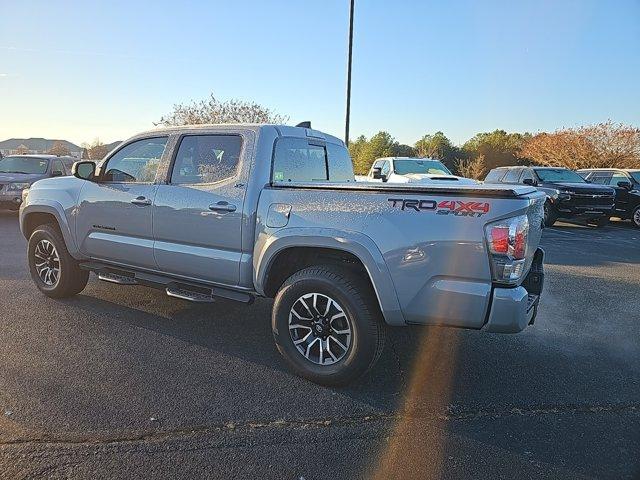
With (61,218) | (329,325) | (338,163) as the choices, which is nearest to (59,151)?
(61,218)

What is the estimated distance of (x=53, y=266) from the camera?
5426mm

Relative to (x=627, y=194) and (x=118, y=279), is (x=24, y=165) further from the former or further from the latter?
(x=627, y=194)

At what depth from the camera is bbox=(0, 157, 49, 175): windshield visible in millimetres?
13297

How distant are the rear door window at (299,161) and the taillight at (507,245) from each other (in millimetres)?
1819

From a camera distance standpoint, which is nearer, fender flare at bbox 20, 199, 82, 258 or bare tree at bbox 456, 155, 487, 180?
fender flare at bbox 20, 199, 82, 258

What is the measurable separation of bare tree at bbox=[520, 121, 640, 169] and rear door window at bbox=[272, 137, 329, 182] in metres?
27.4

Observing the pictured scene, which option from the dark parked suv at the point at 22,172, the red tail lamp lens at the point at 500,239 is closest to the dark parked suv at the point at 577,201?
the red tail lamp lens at the point at 500,239

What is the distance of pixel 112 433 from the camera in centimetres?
286

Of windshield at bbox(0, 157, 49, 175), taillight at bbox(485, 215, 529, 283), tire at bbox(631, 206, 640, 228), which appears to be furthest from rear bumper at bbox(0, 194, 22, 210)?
tire at bbox(631, 206, 640, 228)

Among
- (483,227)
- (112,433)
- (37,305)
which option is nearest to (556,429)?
(483,227)

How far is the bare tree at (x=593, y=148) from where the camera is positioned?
2695cm

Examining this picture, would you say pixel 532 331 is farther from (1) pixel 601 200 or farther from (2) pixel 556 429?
(1) pixel 601 200

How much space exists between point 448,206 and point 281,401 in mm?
1690

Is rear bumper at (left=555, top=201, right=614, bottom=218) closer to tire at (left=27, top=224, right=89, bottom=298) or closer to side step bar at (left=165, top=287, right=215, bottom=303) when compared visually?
side step bar at (left=165, top=287, right=215, bottom=303)
